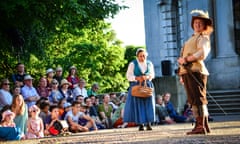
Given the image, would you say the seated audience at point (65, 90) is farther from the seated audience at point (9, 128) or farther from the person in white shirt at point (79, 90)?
the seated audience at point (9, 128)

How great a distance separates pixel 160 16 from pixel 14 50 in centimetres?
1362

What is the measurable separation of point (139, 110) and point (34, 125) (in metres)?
2.72

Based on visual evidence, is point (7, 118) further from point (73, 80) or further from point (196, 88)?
point (196, 88)

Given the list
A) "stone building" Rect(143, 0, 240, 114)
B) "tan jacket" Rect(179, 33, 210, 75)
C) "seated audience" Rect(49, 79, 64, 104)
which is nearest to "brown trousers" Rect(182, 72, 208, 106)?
"tan jacket" Rect(179, 33, 210, 75)

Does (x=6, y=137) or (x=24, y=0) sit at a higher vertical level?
(x=24, y=0)

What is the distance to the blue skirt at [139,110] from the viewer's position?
13.0m

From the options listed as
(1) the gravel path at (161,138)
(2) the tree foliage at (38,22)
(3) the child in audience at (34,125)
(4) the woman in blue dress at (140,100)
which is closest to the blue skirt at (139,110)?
(4) the woman in blue dress at (140,100)

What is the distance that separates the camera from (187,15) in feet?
87.5

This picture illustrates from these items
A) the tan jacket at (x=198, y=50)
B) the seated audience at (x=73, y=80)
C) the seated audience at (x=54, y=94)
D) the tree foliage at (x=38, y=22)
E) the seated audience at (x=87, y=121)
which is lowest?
the seated audience at (x=87, y=121)

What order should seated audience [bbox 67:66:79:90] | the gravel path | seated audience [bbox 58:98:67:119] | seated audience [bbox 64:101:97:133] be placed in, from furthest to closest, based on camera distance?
seated audience [bbox 67:66:79:90]
seated audience [bbox 58:98:67:119]
seated audience [bbox 64:101:97:133]
the gravel path

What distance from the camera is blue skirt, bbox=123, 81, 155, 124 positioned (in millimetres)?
13031

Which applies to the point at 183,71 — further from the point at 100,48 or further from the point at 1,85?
the point at 100,48

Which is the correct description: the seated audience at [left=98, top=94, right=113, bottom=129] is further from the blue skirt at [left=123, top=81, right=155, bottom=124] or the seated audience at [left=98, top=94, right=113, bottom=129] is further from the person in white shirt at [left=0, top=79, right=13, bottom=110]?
the blue skirt at [left=123, top=81, right=155, bottom=124]

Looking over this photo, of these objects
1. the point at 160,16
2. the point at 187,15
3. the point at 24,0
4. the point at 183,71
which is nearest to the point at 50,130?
the point at 24,0
